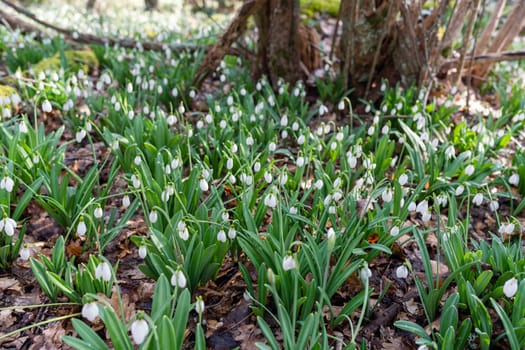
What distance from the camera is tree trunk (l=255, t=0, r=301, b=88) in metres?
4.77

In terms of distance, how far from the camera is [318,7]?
328 inches

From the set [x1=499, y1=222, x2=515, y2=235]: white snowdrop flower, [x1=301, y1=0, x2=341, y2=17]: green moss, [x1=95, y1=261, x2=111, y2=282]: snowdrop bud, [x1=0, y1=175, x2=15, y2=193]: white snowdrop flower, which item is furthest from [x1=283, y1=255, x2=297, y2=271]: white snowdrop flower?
[x1=301, y1=0, x2=341, y2=17]: green moss

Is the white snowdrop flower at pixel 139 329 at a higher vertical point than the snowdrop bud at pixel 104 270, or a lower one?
higher

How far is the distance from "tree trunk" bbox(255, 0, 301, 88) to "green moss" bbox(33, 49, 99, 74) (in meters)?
1.90

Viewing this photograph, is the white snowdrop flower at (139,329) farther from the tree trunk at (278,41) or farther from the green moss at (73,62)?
the green moss at (73,62)

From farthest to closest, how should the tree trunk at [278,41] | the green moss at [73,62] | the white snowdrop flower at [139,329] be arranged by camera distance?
the green moss at [73,62]
the tree trunk at [278,41]
the white snowdrop flower at [139,329]

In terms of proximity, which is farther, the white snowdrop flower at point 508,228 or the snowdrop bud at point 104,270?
the white snowdrop flower at point 508,228

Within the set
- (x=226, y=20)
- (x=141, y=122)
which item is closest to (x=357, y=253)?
(x=141, y=122)

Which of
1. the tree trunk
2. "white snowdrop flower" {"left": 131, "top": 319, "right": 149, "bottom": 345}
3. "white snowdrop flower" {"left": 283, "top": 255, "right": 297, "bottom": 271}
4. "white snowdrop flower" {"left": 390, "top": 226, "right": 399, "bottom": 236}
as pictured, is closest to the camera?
"white snowdrop flower" {"left": 131, "top": 319, "right": 149, "bottom": 345}

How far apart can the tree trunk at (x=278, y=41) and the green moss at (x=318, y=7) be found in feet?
11.5

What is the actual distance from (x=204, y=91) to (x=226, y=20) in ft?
17.5

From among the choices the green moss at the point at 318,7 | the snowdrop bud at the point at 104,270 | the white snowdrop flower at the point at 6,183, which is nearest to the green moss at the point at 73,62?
the white snowdrop flower at the point at 6,183

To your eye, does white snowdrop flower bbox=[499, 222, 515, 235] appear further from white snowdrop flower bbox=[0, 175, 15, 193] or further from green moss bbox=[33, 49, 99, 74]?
green moss bbox=[33, 49, 99, 74]

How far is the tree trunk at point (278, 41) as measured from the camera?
15.6 feet
